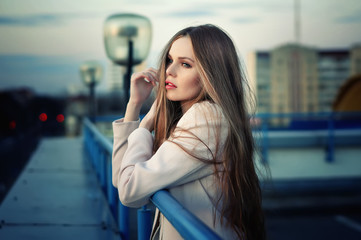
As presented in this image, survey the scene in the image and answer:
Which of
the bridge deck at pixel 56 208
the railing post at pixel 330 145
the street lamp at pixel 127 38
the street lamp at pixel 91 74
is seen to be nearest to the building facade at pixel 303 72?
the street lamp at pixel 91 74

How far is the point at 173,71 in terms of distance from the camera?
3.97 ft

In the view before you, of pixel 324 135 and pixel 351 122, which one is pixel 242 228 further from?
pixel 351 122

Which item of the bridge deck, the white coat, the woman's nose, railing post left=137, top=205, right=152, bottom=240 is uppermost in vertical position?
the woman's nose

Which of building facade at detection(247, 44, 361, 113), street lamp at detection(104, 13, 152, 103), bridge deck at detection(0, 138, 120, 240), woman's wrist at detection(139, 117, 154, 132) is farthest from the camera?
building facade at detection(247, 44, 361, 113)

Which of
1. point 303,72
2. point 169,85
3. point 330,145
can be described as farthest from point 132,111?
point 303,72

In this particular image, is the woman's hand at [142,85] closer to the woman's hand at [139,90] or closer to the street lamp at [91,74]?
the woman's hand at [139,90]

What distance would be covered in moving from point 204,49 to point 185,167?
0.35m

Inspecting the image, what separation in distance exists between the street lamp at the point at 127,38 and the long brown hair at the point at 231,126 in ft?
7.52

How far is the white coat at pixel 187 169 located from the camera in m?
1.03

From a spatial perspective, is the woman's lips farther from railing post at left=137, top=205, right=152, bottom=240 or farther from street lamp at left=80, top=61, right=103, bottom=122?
street lamp at left=80, top=61, right=103, bottom=122

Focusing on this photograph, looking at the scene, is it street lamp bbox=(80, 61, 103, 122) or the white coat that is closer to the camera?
the white coat

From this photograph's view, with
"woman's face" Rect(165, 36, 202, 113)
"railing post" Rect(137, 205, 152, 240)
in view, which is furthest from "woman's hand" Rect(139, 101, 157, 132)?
"railing post" Rect(137, 205, 152, 240)

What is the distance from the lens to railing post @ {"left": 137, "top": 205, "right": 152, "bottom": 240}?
1421mm

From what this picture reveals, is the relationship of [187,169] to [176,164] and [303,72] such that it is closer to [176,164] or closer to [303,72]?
[176,164]
